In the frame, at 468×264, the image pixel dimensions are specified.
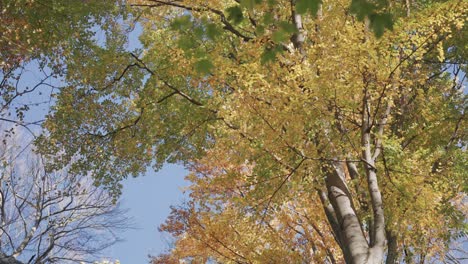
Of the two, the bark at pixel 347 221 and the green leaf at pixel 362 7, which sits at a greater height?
the bark at pixel 347 221

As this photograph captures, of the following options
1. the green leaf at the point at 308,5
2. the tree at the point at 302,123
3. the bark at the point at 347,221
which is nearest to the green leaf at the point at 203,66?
the tree at the point at 302,123

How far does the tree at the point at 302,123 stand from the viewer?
18.4ft

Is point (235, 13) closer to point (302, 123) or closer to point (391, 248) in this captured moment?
point (302, 123)

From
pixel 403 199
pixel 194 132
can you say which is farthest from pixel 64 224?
pixel 403 199

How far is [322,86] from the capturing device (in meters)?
5.37

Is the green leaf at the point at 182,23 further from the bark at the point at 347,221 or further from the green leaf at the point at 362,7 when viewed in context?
the bark at the point at 347,221

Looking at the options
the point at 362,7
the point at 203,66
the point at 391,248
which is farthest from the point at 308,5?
the point at 391,248

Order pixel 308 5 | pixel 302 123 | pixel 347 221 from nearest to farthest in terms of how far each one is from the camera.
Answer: pixel 308 5, pixel 302 123, pixel 347 221

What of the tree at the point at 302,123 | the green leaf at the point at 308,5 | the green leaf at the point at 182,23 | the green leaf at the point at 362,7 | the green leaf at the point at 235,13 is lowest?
the green leaf at the point at 308,5

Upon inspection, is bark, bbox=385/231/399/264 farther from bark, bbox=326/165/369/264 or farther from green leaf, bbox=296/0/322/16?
green leaf, bbox=296/0/322/16

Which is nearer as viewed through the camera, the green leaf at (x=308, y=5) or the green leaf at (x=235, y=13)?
the green leaf at (x=308, y=5)

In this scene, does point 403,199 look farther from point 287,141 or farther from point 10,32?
point 10,32

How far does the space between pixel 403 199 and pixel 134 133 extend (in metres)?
4.96

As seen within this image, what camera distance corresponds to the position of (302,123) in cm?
556
